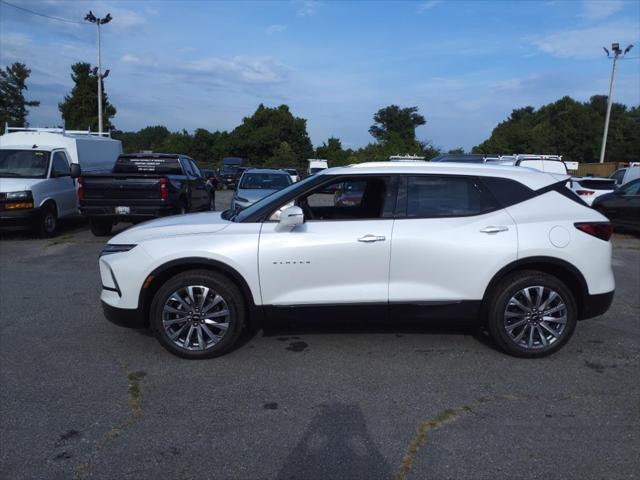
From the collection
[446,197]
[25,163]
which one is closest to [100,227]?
[25,163]

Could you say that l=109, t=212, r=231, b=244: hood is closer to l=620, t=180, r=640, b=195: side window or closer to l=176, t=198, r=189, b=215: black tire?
l=176, t=198, r=189, b=215: black tire

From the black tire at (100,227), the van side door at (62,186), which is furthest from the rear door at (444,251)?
the van side door at (62,186)

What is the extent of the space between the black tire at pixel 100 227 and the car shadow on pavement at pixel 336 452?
1014 cm

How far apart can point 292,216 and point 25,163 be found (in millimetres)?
10504

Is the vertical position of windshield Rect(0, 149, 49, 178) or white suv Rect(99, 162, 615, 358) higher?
windshield Rect(0, 149, 49, 178)

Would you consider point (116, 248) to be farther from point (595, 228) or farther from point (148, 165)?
point (148, 165)

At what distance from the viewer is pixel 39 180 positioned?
12.3 metres

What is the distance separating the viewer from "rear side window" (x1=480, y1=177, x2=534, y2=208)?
504 centimetres

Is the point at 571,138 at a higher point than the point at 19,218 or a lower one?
higher

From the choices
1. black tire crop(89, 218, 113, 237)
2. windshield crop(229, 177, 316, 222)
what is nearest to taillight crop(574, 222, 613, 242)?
windshield crop(229, 177, 316, 222)

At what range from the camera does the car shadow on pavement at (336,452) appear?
3.21 metres

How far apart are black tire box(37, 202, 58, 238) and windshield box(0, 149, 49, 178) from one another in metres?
0.76

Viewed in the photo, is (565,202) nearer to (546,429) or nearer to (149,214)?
(546,429)

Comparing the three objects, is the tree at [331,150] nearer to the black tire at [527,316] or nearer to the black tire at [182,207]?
the black tire at [182,207]
